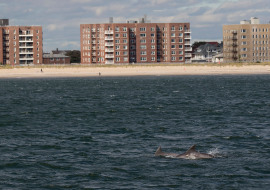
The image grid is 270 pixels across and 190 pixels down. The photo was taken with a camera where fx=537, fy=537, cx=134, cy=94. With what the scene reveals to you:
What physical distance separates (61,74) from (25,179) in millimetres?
171116

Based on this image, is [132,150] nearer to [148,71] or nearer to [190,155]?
[190,155]

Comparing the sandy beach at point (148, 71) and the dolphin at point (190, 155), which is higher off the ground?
the sandy beach at point (148, 71)

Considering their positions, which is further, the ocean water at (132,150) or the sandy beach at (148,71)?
the sandy beach at (148,71)

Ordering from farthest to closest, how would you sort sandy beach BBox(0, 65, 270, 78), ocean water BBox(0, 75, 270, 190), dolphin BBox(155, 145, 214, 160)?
sandy beach BBox(0, 65, 270, 78) → dolphin BBox(155, 145, 214, 160) → ocean water BBox(0, 75, 270, 190)

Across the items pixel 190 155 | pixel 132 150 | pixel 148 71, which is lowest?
pixel 132 150

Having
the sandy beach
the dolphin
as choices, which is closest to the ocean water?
the dolphin

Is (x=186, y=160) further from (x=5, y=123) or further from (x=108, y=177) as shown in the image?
(x=5, y=123)

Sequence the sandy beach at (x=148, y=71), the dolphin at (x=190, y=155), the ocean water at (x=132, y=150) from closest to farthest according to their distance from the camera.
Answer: the ocean water at (x=132, y=150), the dolphin at (x=190, y=155), the sandy beach at (x=148, y=71)

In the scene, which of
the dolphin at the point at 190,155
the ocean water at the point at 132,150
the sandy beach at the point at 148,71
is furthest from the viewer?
the sandy beach at the point at 148,71

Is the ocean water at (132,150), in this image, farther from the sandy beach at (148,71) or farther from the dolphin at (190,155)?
the sandy beach at (148,71)

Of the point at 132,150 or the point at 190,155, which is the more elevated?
the point at 190,155

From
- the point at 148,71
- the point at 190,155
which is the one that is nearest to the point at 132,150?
the point at 190,155

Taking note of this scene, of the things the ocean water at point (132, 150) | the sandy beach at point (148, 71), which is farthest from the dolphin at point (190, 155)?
the sandy beach at point (148, 71)

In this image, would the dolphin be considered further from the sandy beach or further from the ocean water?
the sandy beach
